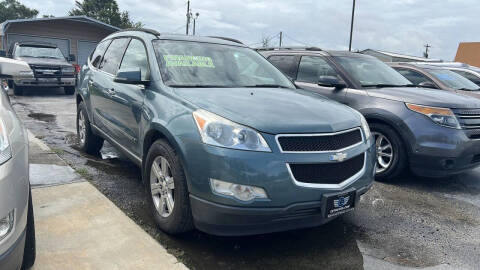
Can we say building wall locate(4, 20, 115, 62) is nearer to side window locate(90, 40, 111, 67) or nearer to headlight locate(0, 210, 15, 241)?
side window locate(90, 40, 111, 67)

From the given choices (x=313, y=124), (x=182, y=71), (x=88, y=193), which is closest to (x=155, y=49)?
(x=182, y=71)

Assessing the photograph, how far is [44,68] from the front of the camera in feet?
40.7

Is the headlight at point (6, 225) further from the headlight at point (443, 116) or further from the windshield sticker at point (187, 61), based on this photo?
the headlight at point (443, 116)

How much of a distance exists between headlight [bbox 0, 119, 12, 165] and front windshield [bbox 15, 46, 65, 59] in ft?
41.3

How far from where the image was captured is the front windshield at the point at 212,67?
3.57 m

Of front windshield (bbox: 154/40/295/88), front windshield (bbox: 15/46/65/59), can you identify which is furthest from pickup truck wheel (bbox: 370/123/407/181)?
front windshield (bbox: 15/46/65/59)

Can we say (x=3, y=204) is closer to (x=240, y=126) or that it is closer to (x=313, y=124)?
(x=240, y=126)

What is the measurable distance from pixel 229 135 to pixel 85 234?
55.6 inches

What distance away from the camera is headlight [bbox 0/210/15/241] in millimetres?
1878

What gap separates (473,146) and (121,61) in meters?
4.23

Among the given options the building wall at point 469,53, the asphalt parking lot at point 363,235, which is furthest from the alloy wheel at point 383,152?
the building wall at point 469,53

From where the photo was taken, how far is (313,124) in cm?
284

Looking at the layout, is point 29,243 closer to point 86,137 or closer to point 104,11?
point 86,137

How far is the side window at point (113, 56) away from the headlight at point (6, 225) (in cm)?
279
